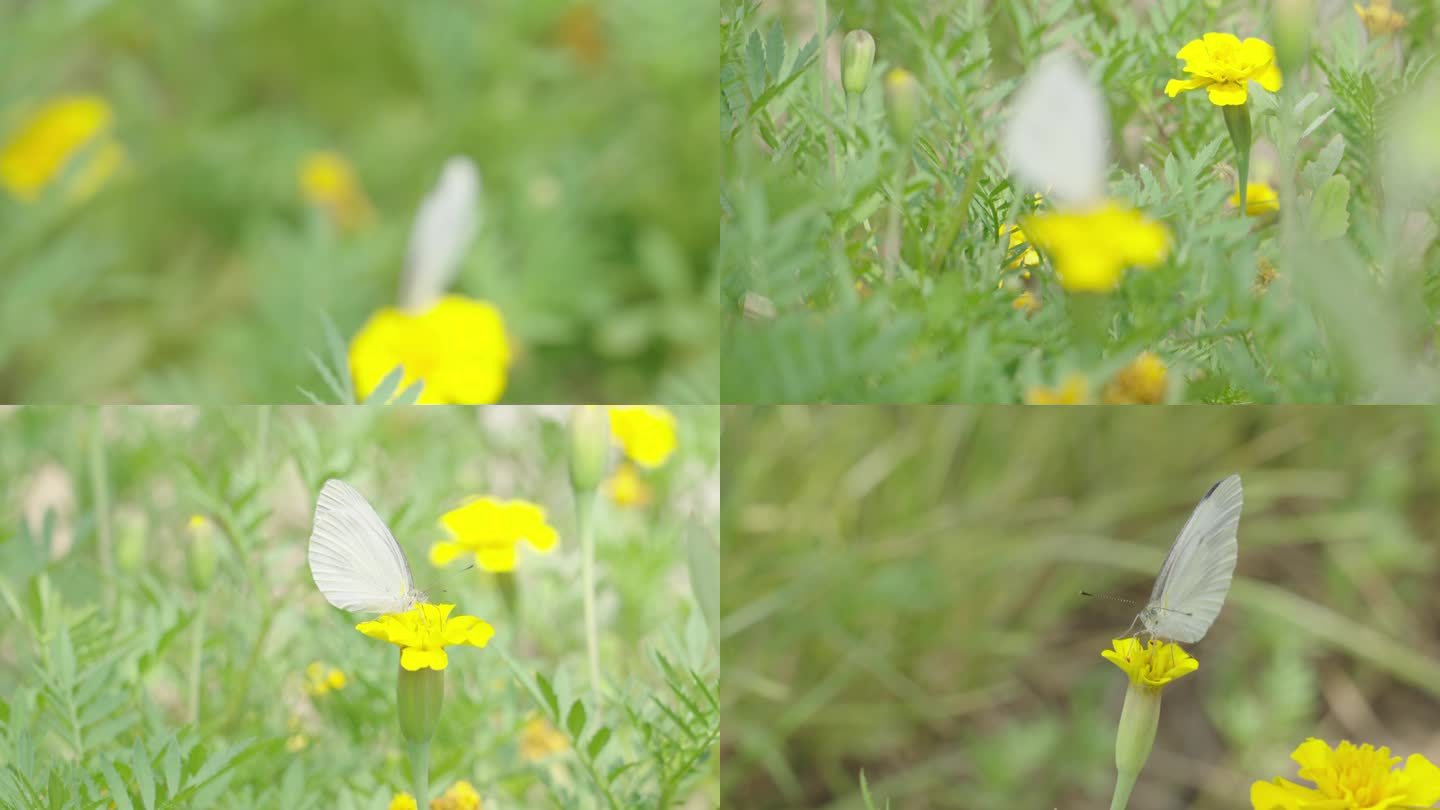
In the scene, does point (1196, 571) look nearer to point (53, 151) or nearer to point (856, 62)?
point (856, 62)

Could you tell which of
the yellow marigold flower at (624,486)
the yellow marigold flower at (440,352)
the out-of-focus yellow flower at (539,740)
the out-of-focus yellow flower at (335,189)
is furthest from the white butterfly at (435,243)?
the out-of-focus yellow flower at (335,189)

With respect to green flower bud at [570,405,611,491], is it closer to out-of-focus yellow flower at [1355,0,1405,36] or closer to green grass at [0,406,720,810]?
green grass at [0,406,720,810]

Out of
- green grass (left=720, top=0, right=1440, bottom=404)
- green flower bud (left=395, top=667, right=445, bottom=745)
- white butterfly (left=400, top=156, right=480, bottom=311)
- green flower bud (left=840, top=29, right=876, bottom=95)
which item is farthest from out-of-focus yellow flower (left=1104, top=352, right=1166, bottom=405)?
white butterfly (left=400, top=156, right=480, bottom=311)

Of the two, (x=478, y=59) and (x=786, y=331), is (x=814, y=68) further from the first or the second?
(x=478, y=59)

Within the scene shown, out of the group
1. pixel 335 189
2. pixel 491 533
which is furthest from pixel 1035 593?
pixel 335 189

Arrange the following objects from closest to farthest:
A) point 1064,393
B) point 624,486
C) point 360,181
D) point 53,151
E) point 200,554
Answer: point 1064,393 → point 200,554 → point 624,486 → point 53,151 → point 360,181
